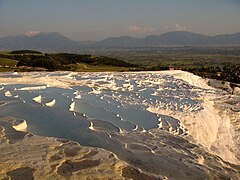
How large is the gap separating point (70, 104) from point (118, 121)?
283cm

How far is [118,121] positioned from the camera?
1205cm

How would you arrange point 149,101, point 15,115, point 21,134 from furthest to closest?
point 149,101, point 15,115, point 21,134

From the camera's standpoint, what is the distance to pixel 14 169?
711 cm

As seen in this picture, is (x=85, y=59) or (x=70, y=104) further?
(x=85, y=59)

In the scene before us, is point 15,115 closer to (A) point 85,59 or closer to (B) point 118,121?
(B) point 118,121

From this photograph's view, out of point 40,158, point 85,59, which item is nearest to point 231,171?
point 40,158

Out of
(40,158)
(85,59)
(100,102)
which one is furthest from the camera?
(85,59)

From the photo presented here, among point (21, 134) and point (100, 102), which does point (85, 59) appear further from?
point (21, 134)

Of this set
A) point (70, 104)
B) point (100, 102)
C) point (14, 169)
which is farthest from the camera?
point (100, 102)

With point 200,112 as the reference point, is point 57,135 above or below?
above

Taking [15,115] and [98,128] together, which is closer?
[98,128]

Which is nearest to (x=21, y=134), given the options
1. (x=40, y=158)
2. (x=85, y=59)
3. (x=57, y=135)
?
(x=57, y=135)

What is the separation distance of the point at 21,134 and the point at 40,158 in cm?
197

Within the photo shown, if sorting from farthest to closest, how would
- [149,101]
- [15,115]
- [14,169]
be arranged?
1. [149,101]
2. [15,115]
3. [14,169]
